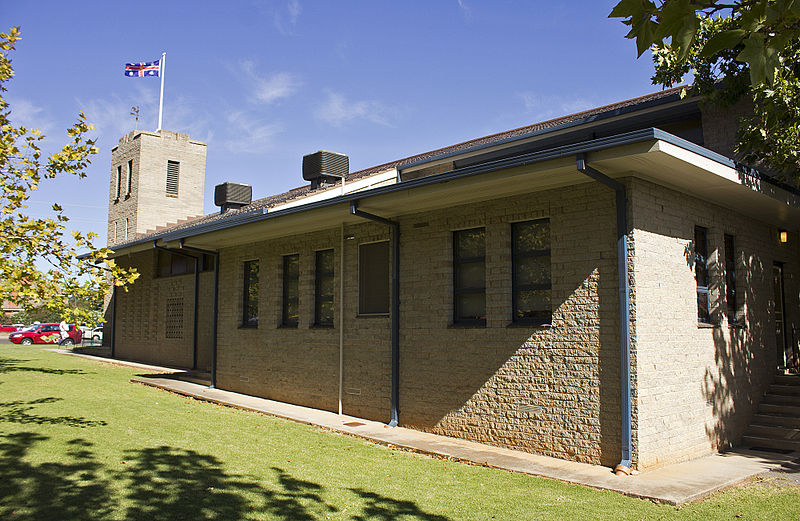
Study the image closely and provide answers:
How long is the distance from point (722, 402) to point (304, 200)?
1103 centimetres

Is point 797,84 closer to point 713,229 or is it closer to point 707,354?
point 713,229

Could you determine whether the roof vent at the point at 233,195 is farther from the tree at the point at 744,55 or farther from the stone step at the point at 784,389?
the stone step at the point at 784,389

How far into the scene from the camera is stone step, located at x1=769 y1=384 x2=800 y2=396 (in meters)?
10.7

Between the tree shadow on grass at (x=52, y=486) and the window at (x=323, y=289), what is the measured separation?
18.4ft

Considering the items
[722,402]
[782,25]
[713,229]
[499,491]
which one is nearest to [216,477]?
[499,491]

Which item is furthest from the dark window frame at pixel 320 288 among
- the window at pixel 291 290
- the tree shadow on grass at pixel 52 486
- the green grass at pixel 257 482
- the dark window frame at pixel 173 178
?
the dark window frame at pixel 173 178

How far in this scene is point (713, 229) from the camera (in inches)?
388

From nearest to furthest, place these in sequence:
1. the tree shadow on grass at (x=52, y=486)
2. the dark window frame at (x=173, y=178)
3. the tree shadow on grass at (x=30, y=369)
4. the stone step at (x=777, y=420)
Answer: the tree shadow on grass at (x=52, y=486) < the stone step at (x=777, y=420) < the tree shadow on grass at (x=30, y=369) < the dark window frame at (x=173, y=178)

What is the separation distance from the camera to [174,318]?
860 inches

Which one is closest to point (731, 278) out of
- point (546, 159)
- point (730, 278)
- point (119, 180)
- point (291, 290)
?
point (730, 278)

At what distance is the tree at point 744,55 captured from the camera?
2732mm

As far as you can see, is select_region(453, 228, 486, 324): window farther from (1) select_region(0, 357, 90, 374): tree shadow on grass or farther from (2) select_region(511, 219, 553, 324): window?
(1) select_region(0, 357, 90, 374): tree shadow on grass

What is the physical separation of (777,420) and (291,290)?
31.0 ft

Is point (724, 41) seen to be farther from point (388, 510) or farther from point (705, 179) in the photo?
point (705, 179)
